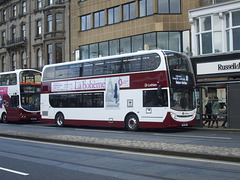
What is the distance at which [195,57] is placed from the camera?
906 inches

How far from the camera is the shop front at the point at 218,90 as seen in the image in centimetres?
1817

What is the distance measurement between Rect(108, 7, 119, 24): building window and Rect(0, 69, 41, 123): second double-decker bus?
8.80 meters

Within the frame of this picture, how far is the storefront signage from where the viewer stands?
20.8m

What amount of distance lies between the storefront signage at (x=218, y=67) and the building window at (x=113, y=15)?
11039 mm

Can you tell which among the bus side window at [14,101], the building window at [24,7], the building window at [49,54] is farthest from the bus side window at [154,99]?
the building window at [24,7]

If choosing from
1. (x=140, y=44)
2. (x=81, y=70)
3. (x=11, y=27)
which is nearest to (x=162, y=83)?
(x=81, y=70)

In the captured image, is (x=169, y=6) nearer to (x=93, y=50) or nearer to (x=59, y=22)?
(x=93, y=50)

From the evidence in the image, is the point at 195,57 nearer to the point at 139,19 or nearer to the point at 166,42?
the point at 166,42

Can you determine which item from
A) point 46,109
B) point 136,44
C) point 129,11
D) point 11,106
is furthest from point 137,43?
point 11,106

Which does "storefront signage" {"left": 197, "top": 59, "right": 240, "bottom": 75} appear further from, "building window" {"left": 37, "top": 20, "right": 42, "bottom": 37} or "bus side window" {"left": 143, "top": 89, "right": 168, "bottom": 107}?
"building window" {"left": 37, "top": 20, "right": 42, "bottom": 37}

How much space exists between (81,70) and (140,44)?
8788mm

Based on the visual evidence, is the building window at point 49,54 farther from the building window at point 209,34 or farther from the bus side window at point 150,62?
the bus side window at point 150,62

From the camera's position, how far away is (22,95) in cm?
2688

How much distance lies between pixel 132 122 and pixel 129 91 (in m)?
1.81
